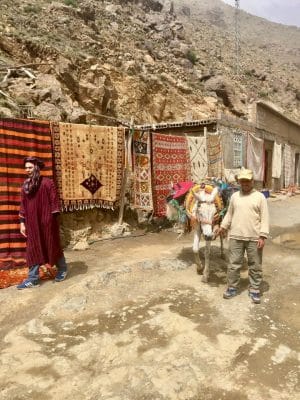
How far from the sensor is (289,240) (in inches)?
310

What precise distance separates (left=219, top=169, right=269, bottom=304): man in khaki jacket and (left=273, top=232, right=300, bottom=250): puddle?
120 inches

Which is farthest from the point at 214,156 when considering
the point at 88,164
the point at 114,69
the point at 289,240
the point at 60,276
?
the point at 114,69

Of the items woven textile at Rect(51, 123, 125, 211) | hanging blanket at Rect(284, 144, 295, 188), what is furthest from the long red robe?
hanging blanket at Rect(284, 144, 295, 188)

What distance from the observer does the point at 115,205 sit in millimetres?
7535

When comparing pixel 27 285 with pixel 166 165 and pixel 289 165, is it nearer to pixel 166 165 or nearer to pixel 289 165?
A: pixel 166 165

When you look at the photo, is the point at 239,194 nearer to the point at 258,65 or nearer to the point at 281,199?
the point at 281,199

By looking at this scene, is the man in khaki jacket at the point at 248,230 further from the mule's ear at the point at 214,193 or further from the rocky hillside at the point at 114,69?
the rocky hillside at the point at 114,69

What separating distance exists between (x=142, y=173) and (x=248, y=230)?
393 centimetres

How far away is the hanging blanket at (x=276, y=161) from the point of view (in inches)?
652

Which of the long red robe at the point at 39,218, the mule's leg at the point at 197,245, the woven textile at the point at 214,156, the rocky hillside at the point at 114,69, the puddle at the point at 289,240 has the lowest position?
the puddle at the point at 289,240

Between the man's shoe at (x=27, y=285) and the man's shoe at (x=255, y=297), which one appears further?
the man's shoe at (x=27, y=285)

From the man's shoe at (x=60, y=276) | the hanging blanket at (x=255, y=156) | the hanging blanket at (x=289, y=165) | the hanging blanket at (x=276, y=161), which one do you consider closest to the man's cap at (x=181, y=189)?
the man's shoe at (x=60, y=276)

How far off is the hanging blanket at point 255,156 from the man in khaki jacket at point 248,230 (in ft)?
29.8

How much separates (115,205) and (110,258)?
153 centimetres
